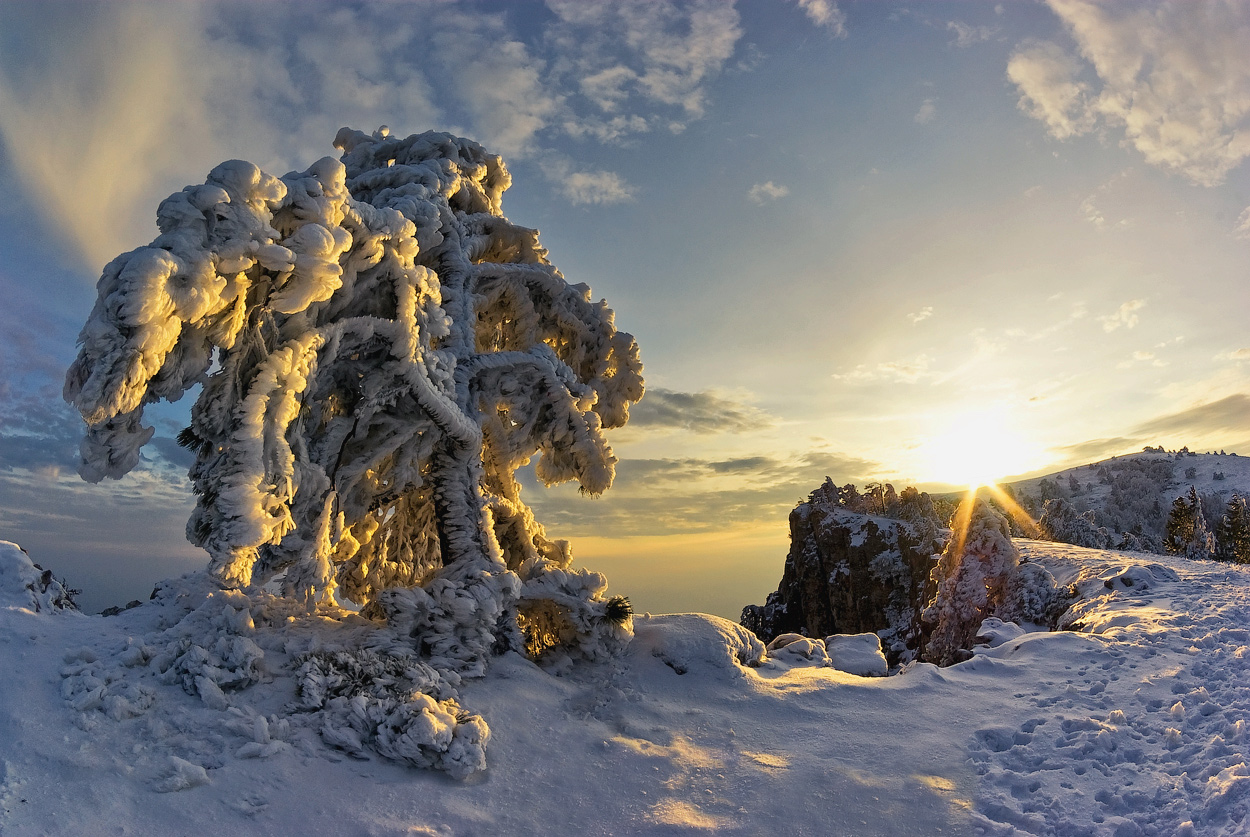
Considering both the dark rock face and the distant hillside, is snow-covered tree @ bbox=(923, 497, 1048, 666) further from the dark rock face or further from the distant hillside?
the distant hillside

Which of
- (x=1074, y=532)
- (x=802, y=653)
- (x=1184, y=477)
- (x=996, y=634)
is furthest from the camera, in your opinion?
(x=1184, y=477)

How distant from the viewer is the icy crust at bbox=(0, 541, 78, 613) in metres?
7.19

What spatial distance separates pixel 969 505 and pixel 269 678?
1757cm

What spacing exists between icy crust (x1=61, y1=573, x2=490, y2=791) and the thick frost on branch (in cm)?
66

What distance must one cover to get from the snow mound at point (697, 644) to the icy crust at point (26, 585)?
7.50 m

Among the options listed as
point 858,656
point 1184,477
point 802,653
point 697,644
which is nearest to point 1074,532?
point 858,656

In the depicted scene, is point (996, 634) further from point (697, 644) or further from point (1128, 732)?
point (697, 644)

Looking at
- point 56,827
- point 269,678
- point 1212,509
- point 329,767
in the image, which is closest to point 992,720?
point 329,767

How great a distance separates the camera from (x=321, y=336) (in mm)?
8078

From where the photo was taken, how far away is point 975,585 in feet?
54.1

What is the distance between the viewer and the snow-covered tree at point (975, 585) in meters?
15.8

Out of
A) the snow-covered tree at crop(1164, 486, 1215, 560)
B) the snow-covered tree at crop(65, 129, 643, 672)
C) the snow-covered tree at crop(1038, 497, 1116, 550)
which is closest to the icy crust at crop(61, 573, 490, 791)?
the snow-covered tree at crop(65, 129, 643, 672)

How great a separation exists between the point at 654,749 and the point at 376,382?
621 centimetres

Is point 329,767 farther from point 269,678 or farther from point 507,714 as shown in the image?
point 507,714
